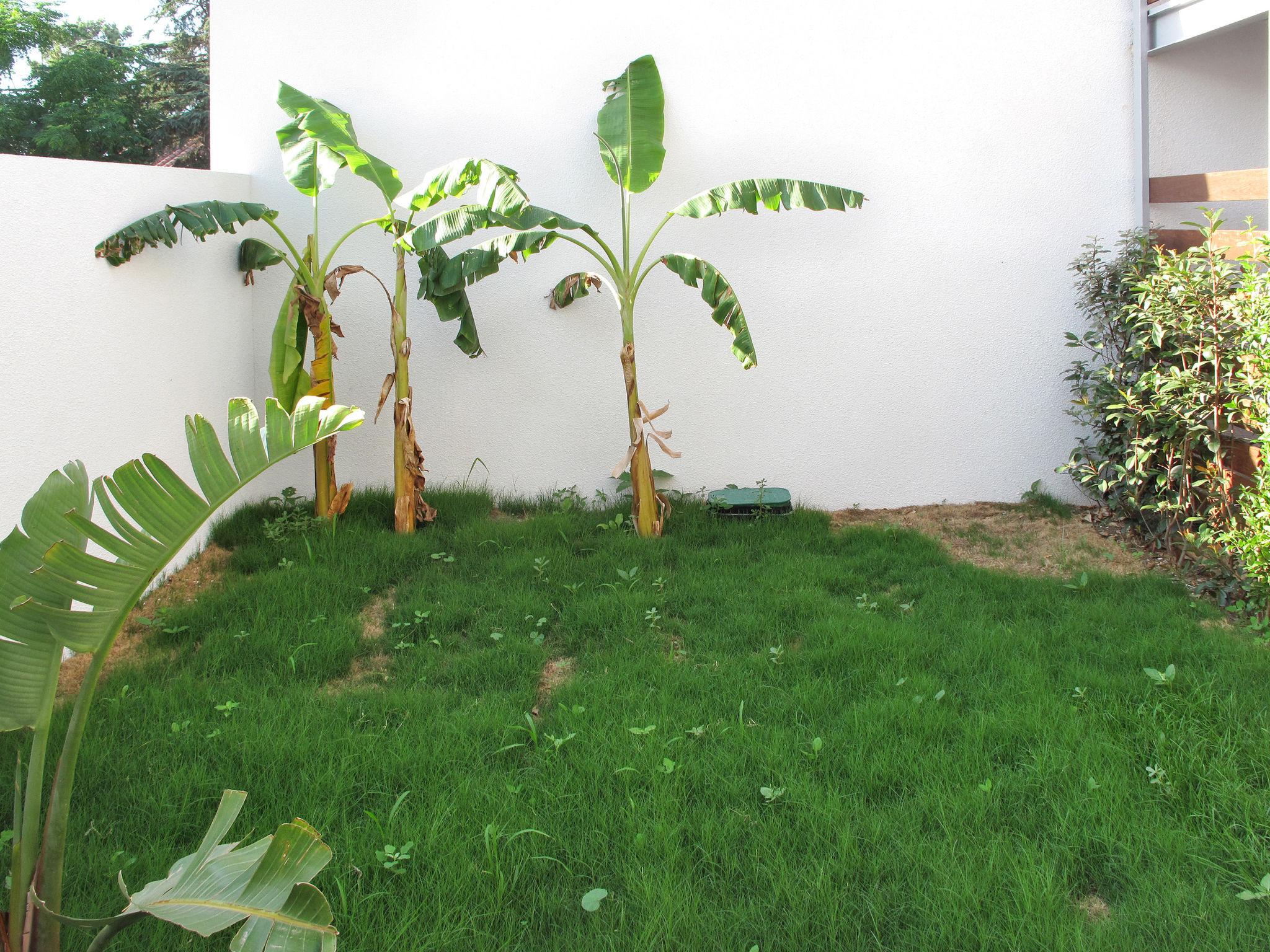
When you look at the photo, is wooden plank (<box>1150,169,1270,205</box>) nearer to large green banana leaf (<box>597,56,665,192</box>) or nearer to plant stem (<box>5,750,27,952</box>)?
large green banana leaf (<box>597,56,665,192</box>)

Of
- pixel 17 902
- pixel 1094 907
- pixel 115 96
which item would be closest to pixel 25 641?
pixel 17 902

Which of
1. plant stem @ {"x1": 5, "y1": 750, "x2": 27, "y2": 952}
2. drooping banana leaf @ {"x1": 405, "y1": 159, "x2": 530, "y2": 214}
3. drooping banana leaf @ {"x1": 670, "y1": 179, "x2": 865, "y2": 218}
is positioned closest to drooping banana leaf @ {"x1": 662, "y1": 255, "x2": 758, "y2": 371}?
drooping banana leaf @ {"x1": 670, "y1": 179, "x2": 865, "y2": 218}

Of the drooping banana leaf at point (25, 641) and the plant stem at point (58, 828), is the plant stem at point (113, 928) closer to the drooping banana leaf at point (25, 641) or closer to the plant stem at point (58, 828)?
the plant stem at point (58, 828)

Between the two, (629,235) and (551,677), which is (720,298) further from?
(551,677)

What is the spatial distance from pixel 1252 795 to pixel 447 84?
557 cm

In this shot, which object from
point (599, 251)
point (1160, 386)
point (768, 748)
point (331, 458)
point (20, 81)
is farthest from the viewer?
point (20, 81)

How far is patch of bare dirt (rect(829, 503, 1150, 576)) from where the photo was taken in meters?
5.25

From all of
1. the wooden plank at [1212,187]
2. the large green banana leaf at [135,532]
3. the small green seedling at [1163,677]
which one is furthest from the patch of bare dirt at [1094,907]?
the wooden plank at [1212,187]

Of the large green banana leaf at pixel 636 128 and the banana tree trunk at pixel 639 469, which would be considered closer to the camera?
the large green banana leaf at pixel 636 128

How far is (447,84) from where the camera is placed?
5.84 meters

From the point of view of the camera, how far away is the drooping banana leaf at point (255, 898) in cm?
163

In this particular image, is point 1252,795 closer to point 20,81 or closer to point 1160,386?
point 1160,386

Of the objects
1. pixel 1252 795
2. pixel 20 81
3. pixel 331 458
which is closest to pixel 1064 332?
pixel 1252 795

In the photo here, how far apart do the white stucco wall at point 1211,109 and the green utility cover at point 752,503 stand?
3.17 meters
